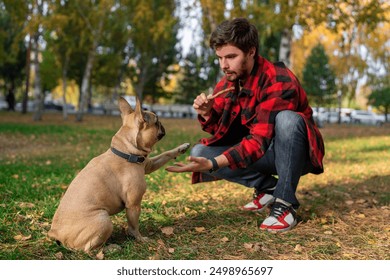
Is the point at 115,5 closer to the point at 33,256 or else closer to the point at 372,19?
the point at 372,19

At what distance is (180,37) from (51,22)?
2673 centimetres

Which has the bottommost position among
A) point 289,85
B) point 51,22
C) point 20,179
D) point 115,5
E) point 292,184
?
point 20,179

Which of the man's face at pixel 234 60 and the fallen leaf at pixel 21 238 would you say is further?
the man's face at pixel 234 60

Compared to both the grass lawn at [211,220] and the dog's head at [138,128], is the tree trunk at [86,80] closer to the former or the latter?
the grass lawn at [211,220]

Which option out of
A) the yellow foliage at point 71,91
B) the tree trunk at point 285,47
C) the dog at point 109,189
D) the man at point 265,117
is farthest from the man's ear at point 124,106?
the yellow foliage at point 71,91

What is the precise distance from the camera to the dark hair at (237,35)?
13.6ft

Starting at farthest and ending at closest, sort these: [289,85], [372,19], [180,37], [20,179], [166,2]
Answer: [180,37] → [166,2] → [372,19] → [20,179] → [289,85]

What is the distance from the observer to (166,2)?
28422 mm

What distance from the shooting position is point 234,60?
169 inches

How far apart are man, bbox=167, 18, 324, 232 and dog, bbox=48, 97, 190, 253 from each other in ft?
2.10

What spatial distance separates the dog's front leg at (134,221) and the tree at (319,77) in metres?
37.6

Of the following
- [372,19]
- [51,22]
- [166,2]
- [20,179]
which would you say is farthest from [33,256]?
[166,2]

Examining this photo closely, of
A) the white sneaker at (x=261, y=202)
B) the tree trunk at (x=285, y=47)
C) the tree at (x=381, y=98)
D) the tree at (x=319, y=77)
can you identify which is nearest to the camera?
the white sneaker at (x=261, y=202)

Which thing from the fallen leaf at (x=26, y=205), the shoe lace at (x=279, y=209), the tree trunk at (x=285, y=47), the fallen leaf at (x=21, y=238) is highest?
the tree trunk at (x=285, y=47)
